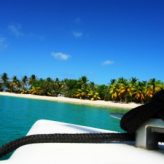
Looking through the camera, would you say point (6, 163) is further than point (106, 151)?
No

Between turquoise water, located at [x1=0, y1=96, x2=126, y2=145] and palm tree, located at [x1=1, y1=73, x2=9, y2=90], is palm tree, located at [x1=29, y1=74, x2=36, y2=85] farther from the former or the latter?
turquoise water, located at [x1=0, y1=96, x2=126, y2=145]

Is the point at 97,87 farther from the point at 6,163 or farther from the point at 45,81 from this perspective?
the point at 6,163

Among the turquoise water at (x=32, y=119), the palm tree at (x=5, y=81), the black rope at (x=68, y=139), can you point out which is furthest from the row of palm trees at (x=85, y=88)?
the black rope at (x=68, y=139)

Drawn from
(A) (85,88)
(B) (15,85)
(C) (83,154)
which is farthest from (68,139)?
(B) (15,85)

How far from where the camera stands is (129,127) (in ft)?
7.57

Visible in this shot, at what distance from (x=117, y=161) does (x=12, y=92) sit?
12466cm

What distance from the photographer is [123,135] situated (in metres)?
2.46

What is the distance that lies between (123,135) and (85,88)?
101m

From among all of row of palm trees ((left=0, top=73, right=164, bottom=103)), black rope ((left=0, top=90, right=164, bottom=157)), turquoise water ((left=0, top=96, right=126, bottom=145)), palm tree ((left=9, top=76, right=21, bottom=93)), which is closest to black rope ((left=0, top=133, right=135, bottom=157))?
black rope ((left=0, top=90, right=164, bottom=157))

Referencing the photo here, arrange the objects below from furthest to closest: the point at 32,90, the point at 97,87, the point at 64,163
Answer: the point at 32,90 < the point at 97,87 < the point at 64,163

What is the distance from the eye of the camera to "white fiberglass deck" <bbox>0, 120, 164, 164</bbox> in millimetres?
1894

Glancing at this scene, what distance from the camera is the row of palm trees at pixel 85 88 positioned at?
8969 cm

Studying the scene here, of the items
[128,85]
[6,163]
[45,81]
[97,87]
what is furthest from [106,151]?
[45,81]

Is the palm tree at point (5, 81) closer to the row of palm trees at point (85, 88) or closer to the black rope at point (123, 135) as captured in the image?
the row of palm trees at point (85, 88)
